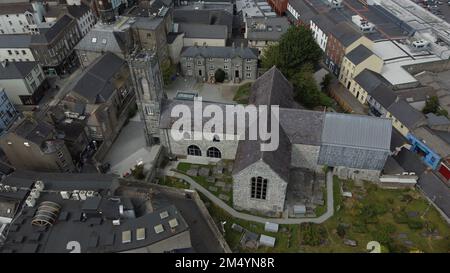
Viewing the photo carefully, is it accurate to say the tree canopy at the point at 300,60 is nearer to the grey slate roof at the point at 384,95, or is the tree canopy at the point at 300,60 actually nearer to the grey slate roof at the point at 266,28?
the grey slate roof at the point at 384,95

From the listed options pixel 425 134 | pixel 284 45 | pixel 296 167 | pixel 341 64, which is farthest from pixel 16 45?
pixel 425 134

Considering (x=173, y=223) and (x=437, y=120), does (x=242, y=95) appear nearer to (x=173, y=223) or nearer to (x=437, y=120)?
(x=437, y=120)

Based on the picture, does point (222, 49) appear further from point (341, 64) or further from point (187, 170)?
point (187, 170)

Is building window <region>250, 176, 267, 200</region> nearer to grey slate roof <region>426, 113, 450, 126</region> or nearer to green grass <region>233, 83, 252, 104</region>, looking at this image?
green grass <region>233, 83, 252, 104</region>

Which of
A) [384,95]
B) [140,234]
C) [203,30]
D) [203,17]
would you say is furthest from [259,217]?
[203,17]

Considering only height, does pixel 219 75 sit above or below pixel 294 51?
below

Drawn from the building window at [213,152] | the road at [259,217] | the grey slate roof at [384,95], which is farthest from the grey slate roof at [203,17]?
the road at [259,217]
